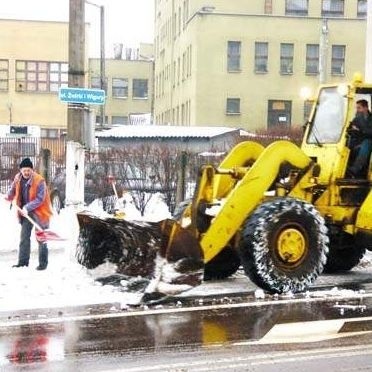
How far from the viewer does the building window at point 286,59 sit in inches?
1977

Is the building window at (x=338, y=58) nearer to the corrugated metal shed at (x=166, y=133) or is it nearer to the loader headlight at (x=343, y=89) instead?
the corrugated metal shed at (x=166, y=133)

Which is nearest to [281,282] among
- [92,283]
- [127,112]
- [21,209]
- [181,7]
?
[92,283]

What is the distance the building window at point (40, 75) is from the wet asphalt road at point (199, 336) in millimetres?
49928

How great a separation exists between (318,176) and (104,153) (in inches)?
371

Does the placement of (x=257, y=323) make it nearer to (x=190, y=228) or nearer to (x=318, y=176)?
(x=190, y=228)

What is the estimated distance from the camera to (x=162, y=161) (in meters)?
19.2

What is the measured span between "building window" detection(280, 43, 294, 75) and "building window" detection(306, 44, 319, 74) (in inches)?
41.9

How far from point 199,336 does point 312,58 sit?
44.7 m

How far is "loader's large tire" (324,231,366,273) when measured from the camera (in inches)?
462

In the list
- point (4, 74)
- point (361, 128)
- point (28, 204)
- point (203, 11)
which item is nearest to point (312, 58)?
point (203, 11)

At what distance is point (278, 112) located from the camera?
50.4 meters

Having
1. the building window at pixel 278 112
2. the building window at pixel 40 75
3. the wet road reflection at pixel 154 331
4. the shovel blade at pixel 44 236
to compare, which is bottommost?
the wet road reflection at pixel 154 331

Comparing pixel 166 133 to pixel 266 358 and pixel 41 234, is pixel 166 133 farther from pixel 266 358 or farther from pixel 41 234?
pixel 266 358

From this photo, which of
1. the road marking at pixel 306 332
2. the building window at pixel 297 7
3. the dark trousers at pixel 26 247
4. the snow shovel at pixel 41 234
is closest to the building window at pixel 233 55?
the building window at pixel 297 7
